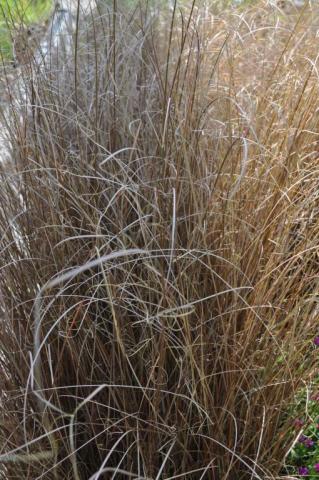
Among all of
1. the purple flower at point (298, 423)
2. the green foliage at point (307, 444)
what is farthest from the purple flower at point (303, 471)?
the purple flower at point (298, 423)

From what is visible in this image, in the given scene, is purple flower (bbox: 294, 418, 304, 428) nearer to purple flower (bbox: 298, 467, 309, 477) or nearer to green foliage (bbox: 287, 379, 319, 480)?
green foliage (bbox: 287, 379, 319, 480)

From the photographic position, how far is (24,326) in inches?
59.2

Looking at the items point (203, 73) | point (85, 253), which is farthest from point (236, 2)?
point (85, 253)

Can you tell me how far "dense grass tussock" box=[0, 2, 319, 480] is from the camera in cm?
137

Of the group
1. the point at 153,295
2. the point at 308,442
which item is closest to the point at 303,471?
the point at 308,442

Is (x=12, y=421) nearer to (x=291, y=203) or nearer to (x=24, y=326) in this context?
(x=24, y=326)

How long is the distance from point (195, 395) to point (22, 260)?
470 mm

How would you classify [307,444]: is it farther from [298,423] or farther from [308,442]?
[298,423]

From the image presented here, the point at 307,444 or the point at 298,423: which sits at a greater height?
the point at 298,423

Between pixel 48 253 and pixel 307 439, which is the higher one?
pixel 48 253

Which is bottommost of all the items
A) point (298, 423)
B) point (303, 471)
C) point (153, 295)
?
point (303, 471)

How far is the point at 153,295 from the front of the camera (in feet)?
4.64

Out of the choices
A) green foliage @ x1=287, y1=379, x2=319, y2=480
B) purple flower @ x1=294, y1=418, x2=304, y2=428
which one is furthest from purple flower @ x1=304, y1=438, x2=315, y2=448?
purple flower @ x1=294, y1=418, x2=304, y2=428

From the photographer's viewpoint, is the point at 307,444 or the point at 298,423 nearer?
the point at 298,423
